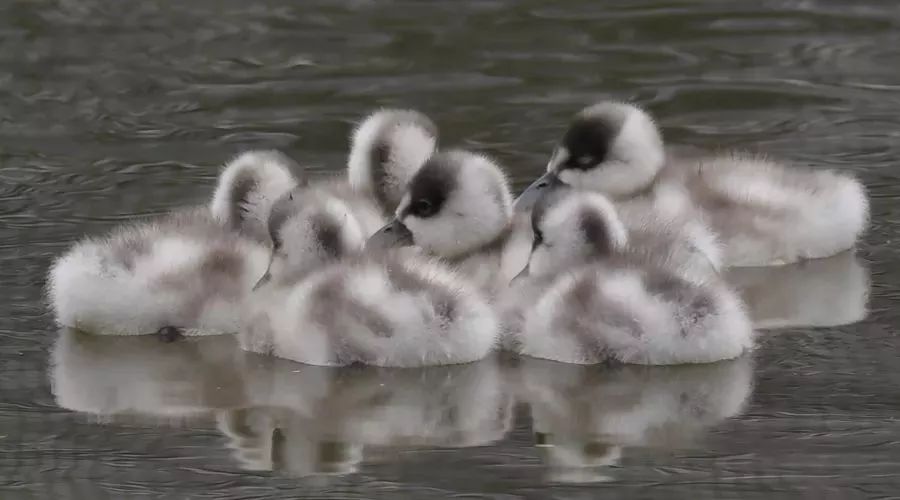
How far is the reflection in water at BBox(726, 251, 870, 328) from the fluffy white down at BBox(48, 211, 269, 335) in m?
1.41

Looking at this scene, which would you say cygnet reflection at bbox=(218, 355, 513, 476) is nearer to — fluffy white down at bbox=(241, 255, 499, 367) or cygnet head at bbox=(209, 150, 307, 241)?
fluffy white down at bbox=(241, 255, 499, 367)

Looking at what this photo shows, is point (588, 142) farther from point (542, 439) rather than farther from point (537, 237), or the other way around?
point (542, 439)

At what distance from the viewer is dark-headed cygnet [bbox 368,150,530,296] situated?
18.9ft

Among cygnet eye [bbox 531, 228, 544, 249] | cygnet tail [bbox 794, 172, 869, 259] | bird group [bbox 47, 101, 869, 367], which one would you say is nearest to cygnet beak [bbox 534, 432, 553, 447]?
bird group [bbox 47, 101, 869, 367]

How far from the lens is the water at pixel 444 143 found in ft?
15.1

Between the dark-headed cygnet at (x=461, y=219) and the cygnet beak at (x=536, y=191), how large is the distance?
1.17 feet

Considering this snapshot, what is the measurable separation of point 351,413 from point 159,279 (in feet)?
2.70

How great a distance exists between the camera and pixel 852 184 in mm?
6438

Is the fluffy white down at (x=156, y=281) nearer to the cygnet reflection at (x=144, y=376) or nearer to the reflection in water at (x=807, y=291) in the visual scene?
the cygnet reflection at (x=144, y=376)

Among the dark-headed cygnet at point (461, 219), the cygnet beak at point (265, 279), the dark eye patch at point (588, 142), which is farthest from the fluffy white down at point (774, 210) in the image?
the cygnet beak at point (265, 279)

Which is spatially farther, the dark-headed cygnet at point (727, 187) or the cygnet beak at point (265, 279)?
the dark-headed cygnet at point (727, 187)

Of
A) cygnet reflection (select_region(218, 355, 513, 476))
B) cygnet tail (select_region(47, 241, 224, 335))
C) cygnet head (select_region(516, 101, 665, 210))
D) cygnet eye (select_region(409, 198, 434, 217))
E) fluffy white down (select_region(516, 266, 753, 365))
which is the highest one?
cygnet head (select_region(516, 101, 665, 210))

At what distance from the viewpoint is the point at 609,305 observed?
5164 mm

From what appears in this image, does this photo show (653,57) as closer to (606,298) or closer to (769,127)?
(769,127)
